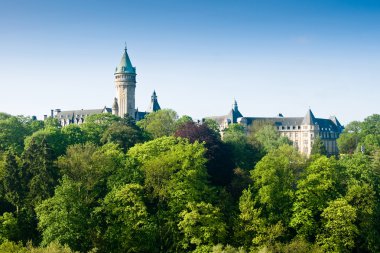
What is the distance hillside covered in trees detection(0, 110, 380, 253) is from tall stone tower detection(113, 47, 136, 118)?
67.5 metres

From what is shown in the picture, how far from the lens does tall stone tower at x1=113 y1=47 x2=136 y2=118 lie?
12044 cm

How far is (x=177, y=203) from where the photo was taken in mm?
44781

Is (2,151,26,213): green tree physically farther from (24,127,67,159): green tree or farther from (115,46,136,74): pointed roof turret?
(115,46,136,74): pointed roof turret

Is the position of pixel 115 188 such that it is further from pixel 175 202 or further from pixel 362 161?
pixel 362 161

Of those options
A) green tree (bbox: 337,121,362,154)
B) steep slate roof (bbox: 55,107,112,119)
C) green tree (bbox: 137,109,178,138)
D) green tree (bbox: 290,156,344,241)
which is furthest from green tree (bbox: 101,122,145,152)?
steep slate roof (bbox: 55,107,112,119)

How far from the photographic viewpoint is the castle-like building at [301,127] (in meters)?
132

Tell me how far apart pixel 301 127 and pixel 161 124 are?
64018 mm

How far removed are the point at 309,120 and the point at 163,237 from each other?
9528 centimetres

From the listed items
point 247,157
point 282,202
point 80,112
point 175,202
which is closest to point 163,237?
point 175,202

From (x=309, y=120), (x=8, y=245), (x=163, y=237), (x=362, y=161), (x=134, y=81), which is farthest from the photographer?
(x=309, y=120)

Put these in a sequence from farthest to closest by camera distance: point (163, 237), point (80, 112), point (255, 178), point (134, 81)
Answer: point (80, 112)
point (134, 81)
point (255, 178)
point (163, 237)

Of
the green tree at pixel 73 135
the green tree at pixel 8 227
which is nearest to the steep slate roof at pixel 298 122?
the green tree at pixel 73 135

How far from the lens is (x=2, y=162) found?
46.8 m

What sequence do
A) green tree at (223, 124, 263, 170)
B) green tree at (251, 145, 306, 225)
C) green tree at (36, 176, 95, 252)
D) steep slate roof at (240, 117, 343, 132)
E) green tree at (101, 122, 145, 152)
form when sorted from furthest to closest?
steep slate roof at (240, 117, 343, 132)
green tree at (223, 124, 263, 170)
green tree at (101, 122, 145, 152)
green tree at (251, 145, 306, 225)
green tree at (36, 176, 95, 252)
